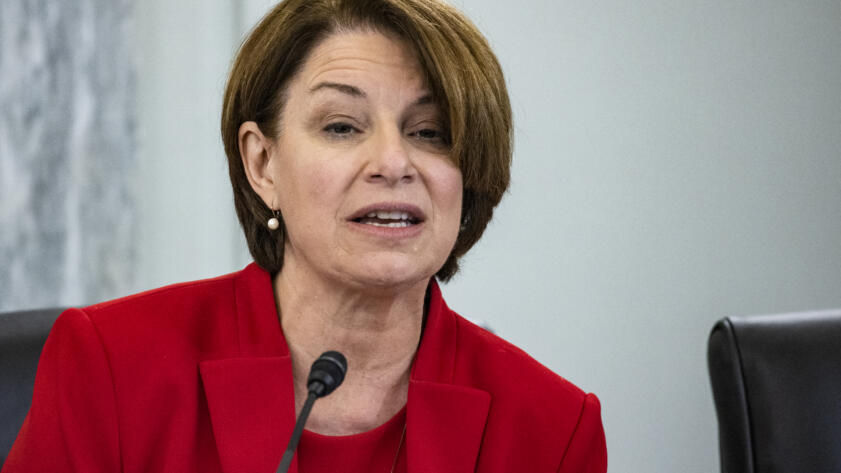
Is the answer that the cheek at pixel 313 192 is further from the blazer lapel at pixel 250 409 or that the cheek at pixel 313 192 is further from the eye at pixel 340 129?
the blazer lapel at pixel 250 409

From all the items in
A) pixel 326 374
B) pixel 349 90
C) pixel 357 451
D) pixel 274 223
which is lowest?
pixel 357 451

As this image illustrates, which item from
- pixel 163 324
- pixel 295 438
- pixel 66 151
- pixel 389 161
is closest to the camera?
pixel 295 438

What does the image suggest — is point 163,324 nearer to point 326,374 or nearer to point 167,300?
point 167,300

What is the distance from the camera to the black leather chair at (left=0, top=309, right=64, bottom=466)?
1430 millimetres

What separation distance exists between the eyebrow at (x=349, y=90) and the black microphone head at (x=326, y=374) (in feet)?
1.56

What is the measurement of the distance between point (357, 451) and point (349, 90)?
1.78 feet

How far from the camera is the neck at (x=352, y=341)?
1410 millimetres


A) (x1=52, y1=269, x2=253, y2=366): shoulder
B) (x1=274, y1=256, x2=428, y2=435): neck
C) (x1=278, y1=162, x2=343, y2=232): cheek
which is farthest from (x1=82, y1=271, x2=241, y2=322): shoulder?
(x1=278, y1=162, x2=343, y2=232): cheek

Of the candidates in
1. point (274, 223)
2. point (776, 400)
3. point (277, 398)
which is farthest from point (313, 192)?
point (776, 400)

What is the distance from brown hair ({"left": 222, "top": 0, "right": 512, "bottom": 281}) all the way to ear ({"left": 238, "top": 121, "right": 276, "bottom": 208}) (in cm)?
2

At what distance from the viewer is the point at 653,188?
2.85 m

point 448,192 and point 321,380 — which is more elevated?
point 448,192

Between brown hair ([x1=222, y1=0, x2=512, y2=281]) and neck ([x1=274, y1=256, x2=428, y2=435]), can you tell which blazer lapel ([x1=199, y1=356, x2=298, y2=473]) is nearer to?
neck ([x1=274, y1=256, x2=428, y2=435])

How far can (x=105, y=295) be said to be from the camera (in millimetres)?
2584
